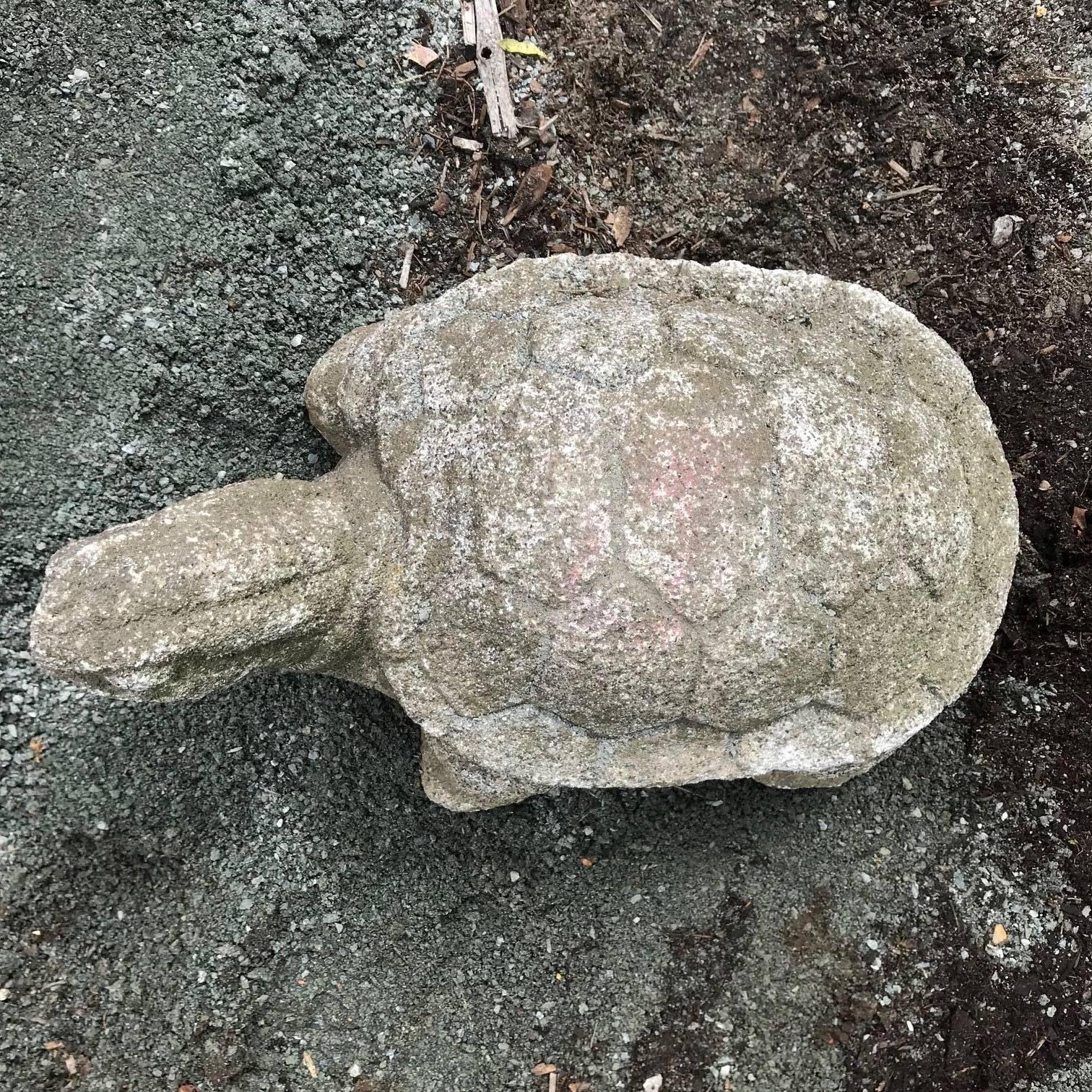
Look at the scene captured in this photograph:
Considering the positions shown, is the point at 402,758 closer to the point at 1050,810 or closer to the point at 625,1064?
the point at 625,1064

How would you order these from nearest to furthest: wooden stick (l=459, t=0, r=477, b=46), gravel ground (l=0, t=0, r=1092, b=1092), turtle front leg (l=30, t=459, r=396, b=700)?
1. turtle front leg (l=30, t=459, r=396, b=700)
2. gravel ground (l=0, t=0, r=1092, b=1092)
3. wooden stick (l=459, t=0, r=477, b=46)

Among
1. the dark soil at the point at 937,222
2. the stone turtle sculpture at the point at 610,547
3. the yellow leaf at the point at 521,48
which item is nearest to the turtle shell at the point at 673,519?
the stone turtle sculpture at the point at 610,547

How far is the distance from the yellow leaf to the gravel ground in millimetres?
129

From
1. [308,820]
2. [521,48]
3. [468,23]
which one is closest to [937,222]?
[521,48]

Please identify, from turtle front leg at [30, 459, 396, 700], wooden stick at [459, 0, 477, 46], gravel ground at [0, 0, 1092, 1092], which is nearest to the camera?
turtle front leg at [30, 459, 396, 700]

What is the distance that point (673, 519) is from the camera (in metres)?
1.26

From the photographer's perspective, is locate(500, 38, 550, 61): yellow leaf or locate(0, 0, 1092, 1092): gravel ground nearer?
locate(0, 0, 1092, 1092): gravel ground

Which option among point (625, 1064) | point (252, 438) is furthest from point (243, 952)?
point (252, 438)

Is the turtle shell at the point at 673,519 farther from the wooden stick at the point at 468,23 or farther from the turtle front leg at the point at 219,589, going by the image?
the wooden stick at the point at 468,23

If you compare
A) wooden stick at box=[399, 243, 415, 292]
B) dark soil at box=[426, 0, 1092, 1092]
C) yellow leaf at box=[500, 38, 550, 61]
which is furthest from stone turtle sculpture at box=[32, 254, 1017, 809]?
yellow leaf at box=[500, 38, 550, 61]

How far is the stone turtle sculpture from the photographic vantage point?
1270 millimetres

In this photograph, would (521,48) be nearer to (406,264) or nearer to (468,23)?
(468,23)

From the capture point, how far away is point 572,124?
211 cm

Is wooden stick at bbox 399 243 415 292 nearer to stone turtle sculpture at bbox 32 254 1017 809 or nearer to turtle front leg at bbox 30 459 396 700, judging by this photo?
stone turtle sculpture at bbox 32 254 1017 809
